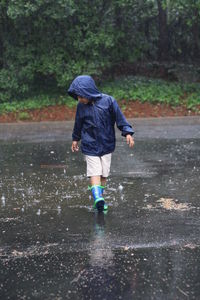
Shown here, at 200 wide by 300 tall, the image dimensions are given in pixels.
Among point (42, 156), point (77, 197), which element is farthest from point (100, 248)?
point (42, 156)

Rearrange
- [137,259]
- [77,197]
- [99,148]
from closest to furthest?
[137,259] < [99,148] < [77,197]

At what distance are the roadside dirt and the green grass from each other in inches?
7.7

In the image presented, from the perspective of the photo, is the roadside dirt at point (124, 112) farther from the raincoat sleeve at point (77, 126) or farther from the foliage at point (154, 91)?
the raincoat sleeve at point (77, 126)

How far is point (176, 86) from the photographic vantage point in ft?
57.1

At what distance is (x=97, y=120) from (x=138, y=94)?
10817mm

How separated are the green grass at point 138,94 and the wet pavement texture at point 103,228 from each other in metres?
6.30

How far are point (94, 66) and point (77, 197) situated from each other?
10.3 metres

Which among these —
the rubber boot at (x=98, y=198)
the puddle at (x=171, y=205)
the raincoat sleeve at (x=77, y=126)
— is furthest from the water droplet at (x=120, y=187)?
the raincoat sleeve at (x=77, y=126)

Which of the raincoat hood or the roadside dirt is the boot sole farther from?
the roadside dirt

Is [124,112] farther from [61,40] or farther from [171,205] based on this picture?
[171,205]

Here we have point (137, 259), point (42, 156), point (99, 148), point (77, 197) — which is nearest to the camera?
point (137, 259)

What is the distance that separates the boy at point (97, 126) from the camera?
6074mm

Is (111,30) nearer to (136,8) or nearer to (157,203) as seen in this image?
(136,8)

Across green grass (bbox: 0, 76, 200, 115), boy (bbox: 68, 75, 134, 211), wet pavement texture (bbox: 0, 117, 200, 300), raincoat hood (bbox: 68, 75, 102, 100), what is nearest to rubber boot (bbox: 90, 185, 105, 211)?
boy (bbox: 68, 75, 134, 211)
